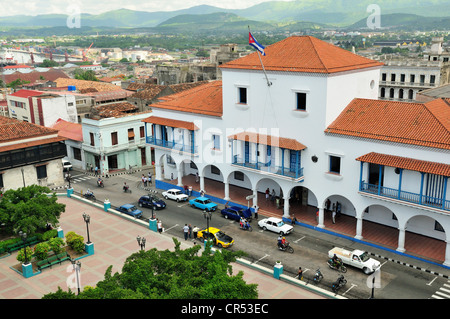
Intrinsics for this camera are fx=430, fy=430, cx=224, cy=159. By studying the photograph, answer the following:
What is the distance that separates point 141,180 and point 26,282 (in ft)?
80.0

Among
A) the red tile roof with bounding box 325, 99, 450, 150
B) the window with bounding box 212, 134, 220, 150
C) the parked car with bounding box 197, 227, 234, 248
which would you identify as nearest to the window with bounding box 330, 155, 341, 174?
the red tile roof with bounding box 325, 99, 450, 150

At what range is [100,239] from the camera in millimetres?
35906

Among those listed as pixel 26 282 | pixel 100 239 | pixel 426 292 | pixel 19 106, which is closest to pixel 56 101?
pixel 19 106

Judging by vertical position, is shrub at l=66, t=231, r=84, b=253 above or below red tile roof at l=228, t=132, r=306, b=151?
below

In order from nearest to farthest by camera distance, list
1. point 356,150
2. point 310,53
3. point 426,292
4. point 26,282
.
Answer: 1. point 426,292
2. point 26,282
3. point 356,150
4. point 310,53

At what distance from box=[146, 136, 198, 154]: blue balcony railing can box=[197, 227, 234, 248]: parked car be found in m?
11.8

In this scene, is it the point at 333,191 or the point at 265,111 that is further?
the point at 265,111

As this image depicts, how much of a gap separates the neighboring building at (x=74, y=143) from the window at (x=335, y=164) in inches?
1374

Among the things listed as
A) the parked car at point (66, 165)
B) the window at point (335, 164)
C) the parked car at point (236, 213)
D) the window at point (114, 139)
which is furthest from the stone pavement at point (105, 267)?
the parked car at point (66, 165)

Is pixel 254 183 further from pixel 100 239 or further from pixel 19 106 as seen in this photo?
pixel 19 106

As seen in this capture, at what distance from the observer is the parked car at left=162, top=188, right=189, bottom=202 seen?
4459 cm

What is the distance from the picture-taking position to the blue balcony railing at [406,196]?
30.0 metres

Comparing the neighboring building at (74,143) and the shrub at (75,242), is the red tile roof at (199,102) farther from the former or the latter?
the shrub at (75,242)

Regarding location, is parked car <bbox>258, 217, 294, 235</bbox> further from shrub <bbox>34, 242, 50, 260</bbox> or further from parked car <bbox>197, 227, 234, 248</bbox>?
shrub <bbox>34, 242, 50, 260</bbox>
